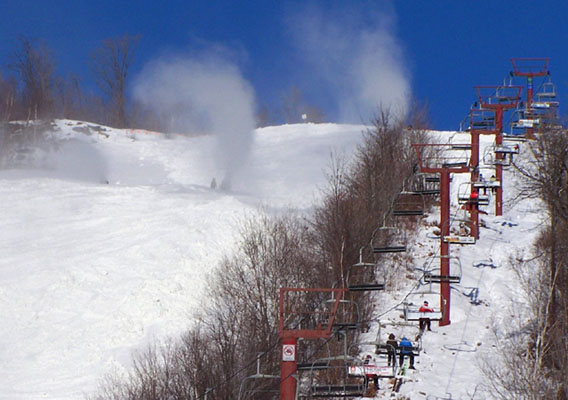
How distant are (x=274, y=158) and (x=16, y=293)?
3802 cm

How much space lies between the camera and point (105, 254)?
1563 inches

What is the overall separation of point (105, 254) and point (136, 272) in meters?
2.94

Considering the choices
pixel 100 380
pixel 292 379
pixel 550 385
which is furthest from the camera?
pixel 100 380

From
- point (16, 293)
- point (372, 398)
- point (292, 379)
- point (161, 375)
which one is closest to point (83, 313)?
point (16, 293)

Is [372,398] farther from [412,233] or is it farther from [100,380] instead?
[412,233]

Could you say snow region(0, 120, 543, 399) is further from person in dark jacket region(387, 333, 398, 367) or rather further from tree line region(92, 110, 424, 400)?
tree line region(92, 110, 424, 400)

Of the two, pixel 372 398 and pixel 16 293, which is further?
pixel 16 293

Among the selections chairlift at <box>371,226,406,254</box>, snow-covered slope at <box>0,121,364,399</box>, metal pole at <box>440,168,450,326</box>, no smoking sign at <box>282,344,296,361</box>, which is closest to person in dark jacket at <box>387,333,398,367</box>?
no smoking sign at <box>282,344,296,361</box>

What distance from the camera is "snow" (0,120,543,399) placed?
29.5m

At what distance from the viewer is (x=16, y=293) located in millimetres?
35500

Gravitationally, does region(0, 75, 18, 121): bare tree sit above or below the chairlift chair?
above

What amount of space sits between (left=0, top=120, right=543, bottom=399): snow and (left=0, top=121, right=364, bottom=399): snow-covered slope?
78 mm

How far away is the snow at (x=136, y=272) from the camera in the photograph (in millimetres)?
29469

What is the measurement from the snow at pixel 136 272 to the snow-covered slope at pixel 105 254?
8 centimetres
